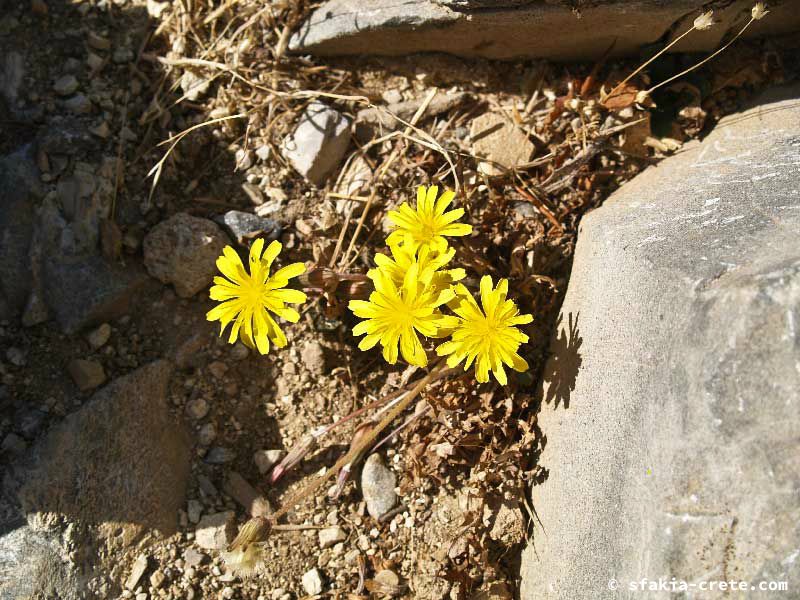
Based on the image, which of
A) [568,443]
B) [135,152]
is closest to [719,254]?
[568,443]

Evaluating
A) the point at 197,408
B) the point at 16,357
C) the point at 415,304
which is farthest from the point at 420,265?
the point at 16,357

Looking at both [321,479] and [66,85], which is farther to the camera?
[66,85]

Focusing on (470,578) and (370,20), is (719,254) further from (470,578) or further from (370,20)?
(370,20)

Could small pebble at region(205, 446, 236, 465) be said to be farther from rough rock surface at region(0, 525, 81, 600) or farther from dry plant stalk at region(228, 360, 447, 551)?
rough rock surface at region(0, 525, 81, 600)

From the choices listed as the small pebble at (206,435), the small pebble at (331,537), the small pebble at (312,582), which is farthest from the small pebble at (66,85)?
the small pebble at (312,582)

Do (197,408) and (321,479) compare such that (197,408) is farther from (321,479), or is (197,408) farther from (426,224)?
(426,224)

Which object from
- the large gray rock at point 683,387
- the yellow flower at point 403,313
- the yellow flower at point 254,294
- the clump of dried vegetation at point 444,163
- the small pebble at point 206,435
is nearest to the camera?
the large gray rock at point 683,387

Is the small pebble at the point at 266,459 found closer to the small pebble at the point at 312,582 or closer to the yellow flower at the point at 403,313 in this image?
the small pebble at the point at 312,582

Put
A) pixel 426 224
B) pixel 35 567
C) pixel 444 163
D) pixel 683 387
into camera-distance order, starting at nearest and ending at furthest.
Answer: pixel 683 387 < pixel 35 567 < pixel 426 224 < pixel 444 163
